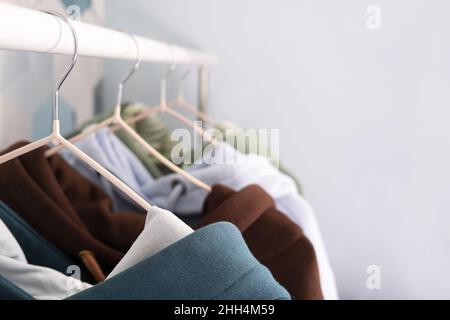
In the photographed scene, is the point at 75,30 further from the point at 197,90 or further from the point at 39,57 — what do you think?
the point at 197,90

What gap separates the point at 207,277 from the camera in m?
0.38

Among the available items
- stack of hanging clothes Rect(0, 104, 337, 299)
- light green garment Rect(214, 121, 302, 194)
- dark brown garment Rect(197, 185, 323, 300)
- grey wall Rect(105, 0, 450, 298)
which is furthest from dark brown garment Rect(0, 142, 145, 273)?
grey wall Rect(105, 0, 450, 298)

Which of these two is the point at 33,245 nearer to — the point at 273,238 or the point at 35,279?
the point at 35,279

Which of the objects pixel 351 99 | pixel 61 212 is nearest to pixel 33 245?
pixel 61 212

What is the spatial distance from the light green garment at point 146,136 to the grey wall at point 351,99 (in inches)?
12.2

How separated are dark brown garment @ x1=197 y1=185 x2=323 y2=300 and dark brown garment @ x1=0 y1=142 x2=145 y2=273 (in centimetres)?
10

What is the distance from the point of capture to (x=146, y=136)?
100 centimetres

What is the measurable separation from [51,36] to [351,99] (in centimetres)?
100

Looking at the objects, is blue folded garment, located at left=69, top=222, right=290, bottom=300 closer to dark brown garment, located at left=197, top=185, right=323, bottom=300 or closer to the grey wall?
dark brown garment, located at left=197, top=185, right=323, bottom=300

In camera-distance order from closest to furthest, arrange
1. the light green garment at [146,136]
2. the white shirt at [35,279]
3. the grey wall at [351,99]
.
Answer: the white shirt at [35,279] → the light green garment at [146,136] → the grey wall at [351,99]

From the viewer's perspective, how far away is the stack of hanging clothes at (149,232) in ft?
1.26

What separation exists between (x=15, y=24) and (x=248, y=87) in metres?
1.02

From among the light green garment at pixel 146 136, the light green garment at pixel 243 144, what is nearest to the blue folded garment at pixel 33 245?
the light green garment at pixel 146 136

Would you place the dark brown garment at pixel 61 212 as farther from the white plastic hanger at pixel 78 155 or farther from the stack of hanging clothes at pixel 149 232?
the white plastic hanger at pixel 78 155
